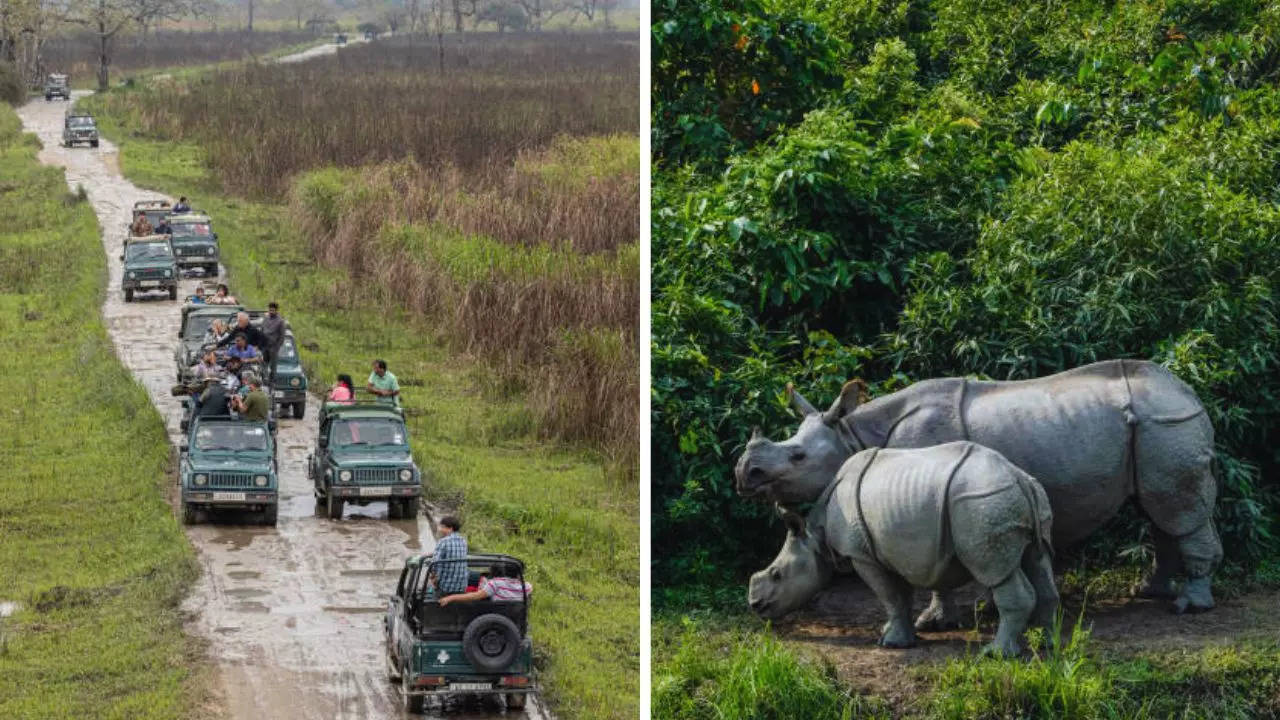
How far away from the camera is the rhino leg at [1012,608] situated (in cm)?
930

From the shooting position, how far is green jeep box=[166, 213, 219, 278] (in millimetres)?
35312

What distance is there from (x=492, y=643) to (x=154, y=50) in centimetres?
8217

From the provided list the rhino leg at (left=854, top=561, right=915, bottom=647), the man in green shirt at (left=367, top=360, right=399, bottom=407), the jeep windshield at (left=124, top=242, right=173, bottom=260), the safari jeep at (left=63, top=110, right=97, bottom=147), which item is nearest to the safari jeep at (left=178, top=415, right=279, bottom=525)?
the man in green shirt at (left=367, top=360, right=399, bottom=407)

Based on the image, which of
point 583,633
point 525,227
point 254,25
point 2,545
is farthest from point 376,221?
point 254,25

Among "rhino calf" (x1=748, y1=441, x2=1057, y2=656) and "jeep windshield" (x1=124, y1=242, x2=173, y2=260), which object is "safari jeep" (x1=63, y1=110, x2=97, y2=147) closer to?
"jeep windshield" (x1=124, y1=242, x2=173, y2=260)

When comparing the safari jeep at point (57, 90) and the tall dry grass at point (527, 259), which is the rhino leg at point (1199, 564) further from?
the safari jeep at point (57, 90)

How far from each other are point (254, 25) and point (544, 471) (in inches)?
3984

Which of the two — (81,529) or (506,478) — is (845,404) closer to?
(506,478)

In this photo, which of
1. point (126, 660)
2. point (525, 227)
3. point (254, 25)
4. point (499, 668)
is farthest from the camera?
point (254, 25)

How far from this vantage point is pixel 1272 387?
38.0 feet

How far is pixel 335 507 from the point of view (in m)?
20.0

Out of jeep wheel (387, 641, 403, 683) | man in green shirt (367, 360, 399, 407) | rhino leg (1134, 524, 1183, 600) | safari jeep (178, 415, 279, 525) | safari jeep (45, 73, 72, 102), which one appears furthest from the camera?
safari jeep (45, 73, 72, 102)

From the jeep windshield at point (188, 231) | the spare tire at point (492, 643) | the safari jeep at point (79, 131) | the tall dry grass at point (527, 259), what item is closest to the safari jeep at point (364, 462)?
the tall dry grass at point (527, 259)

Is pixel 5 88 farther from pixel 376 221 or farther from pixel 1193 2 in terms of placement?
pixel 1193 2
